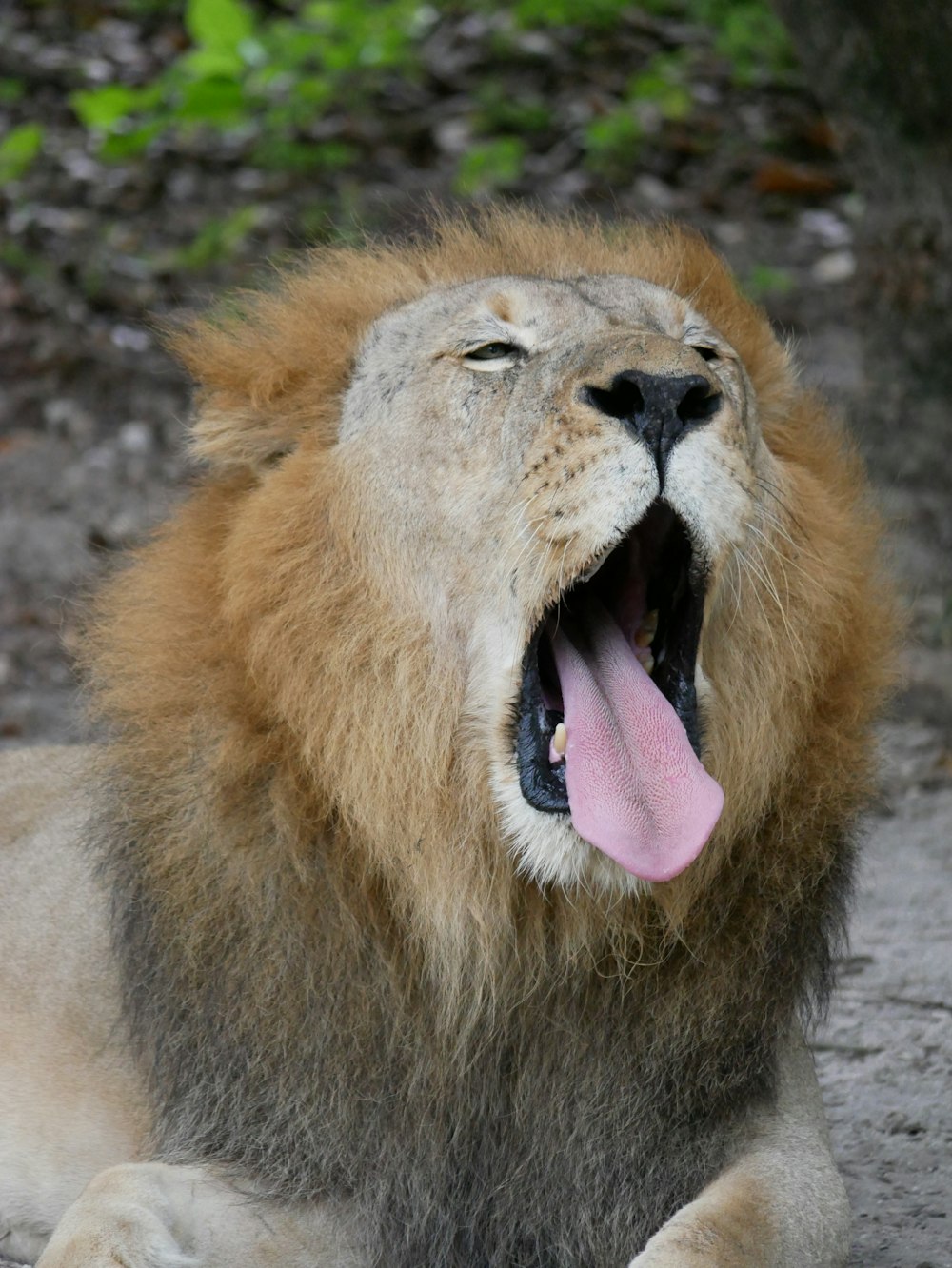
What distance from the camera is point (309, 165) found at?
9.83m

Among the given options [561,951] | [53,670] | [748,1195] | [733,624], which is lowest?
[53,670]

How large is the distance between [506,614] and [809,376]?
5.35 metres

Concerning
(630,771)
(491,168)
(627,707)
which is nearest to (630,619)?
(627,707)

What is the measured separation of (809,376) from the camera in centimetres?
776

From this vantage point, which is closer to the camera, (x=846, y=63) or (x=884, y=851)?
(x=884, y=851)

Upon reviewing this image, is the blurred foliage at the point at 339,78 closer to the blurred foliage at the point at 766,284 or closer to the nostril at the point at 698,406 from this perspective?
the blurred foliage at the point at 766,284

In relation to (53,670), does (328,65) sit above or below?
above

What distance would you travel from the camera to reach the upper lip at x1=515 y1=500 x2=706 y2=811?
105 inches

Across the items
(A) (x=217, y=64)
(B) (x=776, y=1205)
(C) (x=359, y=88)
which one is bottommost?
(C) (x=359, y=88)

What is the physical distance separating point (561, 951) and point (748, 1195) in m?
0.43

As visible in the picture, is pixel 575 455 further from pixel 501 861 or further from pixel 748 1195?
pixel 748 1195

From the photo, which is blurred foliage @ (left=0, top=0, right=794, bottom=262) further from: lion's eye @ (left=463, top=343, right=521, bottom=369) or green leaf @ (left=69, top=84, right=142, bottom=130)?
lion's eye @ (left=463, top=343, right=521, bottom=369)

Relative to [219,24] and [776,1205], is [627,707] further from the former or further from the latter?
[219,24]

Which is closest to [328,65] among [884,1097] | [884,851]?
[884,851]
